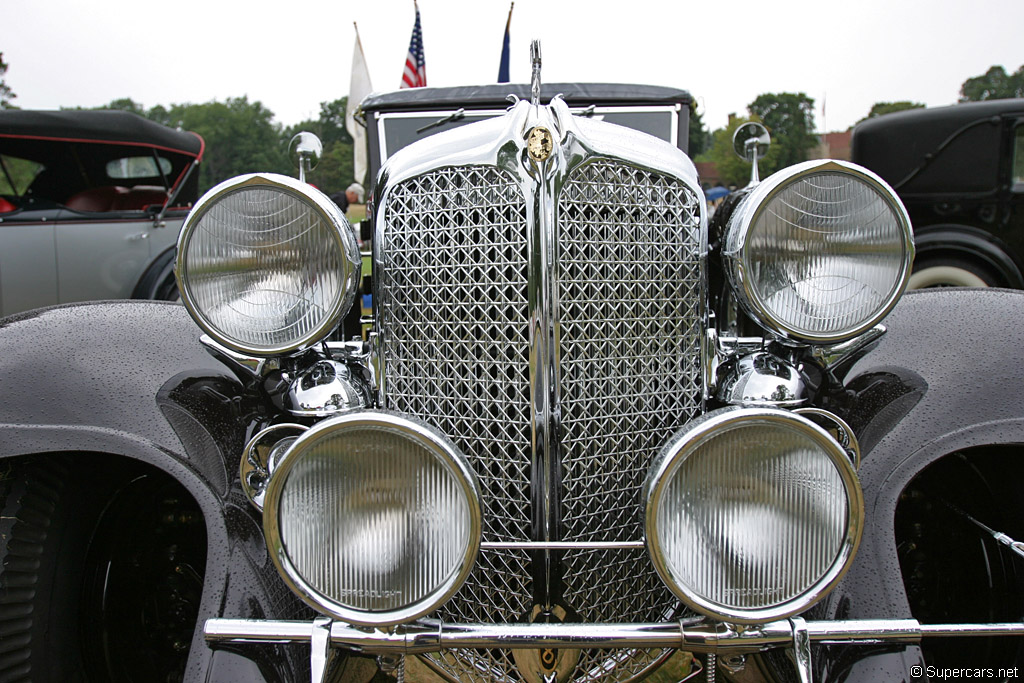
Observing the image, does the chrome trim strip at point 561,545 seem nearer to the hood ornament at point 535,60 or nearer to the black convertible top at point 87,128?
the hood ornament at point 535,60

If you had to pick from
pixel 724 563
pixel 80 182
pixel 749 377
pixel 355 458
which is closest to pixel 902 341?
pixel 749 377

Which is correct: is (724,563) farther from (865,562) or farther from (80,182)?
(80,182)

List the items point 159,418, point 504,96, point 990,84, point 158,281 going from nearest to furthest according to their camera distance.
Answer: point 159,418 < point 504,96 < point 158,281 < point 990,84

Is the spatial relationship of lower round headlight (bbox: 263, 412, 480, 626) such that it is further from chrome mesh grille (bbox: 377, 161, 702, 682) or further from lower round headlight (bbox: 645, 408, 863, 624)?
lower round headlight (bbox: 645, 408, 863, 624)

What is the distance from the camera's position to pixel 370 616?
3.61ft

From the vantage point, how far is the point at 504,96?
275 centimetres

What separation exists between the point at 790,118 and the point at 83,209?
54.7m

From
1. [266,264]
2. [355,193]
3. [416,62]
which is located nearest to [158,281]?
[355,193]

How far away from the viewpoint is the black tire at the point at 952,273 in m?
5.96

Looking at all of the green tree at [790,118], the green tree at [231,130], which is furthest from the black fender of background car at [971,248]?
the green tree at [231,130]

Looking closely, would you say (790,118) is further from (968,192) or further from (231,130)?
(968,192)

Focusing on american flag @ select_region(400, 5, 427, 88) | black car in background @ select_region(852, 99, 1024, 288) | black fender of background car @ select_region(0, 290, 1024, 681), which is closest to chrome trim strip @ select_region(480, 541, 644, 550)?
black fender of background car @ select_region(0, 290, 1024, 681)

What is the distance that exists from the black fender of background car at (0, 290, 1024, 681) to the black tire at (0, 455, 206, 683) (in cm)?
9

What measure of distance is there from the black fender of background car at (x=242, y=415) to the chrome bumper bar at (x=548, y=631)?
210 millimetres
